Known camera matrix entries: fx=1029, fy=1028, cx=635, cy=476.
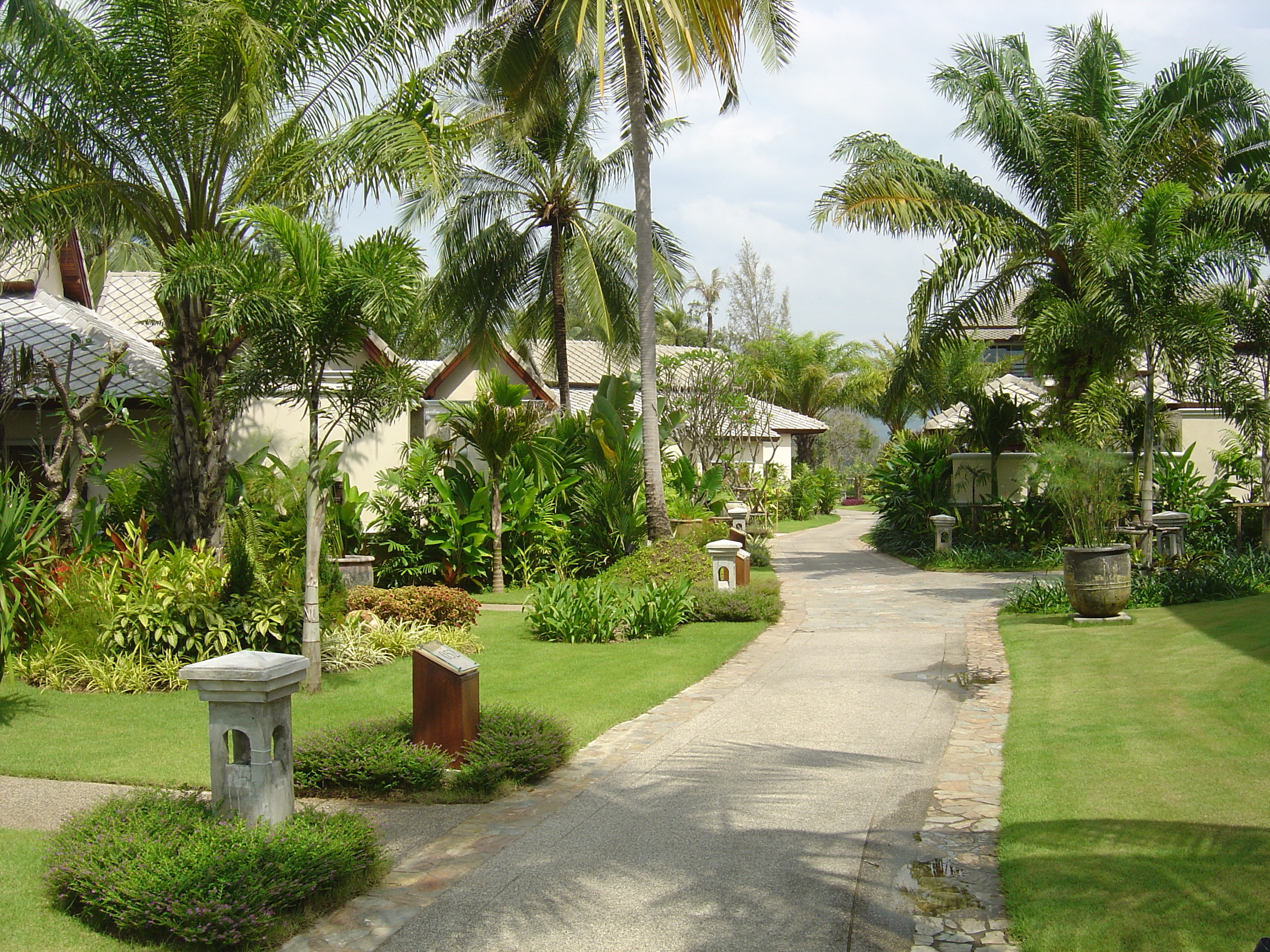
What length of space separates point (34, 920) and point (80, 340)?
10.3 m

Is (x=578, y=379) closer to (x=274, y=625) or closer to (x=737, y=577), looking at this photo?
(x=737, y=577)

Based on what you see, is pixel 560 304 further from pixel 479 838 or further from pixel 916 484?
pixel 479 838

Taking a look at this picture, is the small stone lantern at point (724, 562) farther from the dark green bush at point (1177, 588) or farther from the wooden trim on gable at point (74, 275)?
the wooden trim on gable at point (74, 275)

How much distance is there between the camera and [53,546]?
10.5 metres

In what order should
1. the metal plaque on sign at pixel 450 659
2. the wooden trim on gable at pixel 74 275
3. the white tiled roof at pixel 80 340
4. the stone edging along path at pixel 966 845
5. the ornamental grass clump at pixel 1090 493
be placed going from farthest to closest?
the wooden trim on gable at pixel 74 275, the white tiled roof at pixel 80 340, the ornamental grass clump at pixel 1090 493, the metal plaque on sign at pixel 450 659, the stone edging along path at pixel 966 845

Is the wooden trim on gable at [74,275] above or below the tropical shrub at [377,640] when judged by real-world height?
above

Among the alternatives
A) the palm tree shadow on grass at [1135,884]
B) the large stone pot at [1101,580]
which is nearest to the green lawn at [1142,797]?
the palm tree shadow on grass at [1135,884]

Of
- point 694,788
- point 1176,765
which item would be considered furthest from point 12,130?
point 1176,765

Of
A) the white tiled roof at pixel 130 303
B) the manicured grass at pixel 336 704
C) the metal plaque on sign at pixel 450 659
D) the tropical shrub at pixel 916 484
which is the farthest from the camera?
the tropical shrub at pixel 916 484

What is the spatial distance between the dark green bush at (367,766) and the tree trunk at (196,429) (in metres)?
5.29

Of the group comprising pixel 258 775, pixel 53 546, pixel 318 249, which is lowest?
pixel 258 775

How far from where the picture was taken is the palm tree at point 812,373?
44.2m

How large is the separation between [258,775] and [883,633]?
29.0 ft

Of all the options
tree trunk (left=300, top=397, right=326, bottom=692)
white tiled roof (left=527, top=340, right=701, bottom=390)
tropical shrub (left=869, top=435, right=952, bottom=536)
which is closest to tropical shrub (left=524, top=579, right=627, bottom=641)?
tree trunk (left=300, top=397, right=326, bottom=692)
